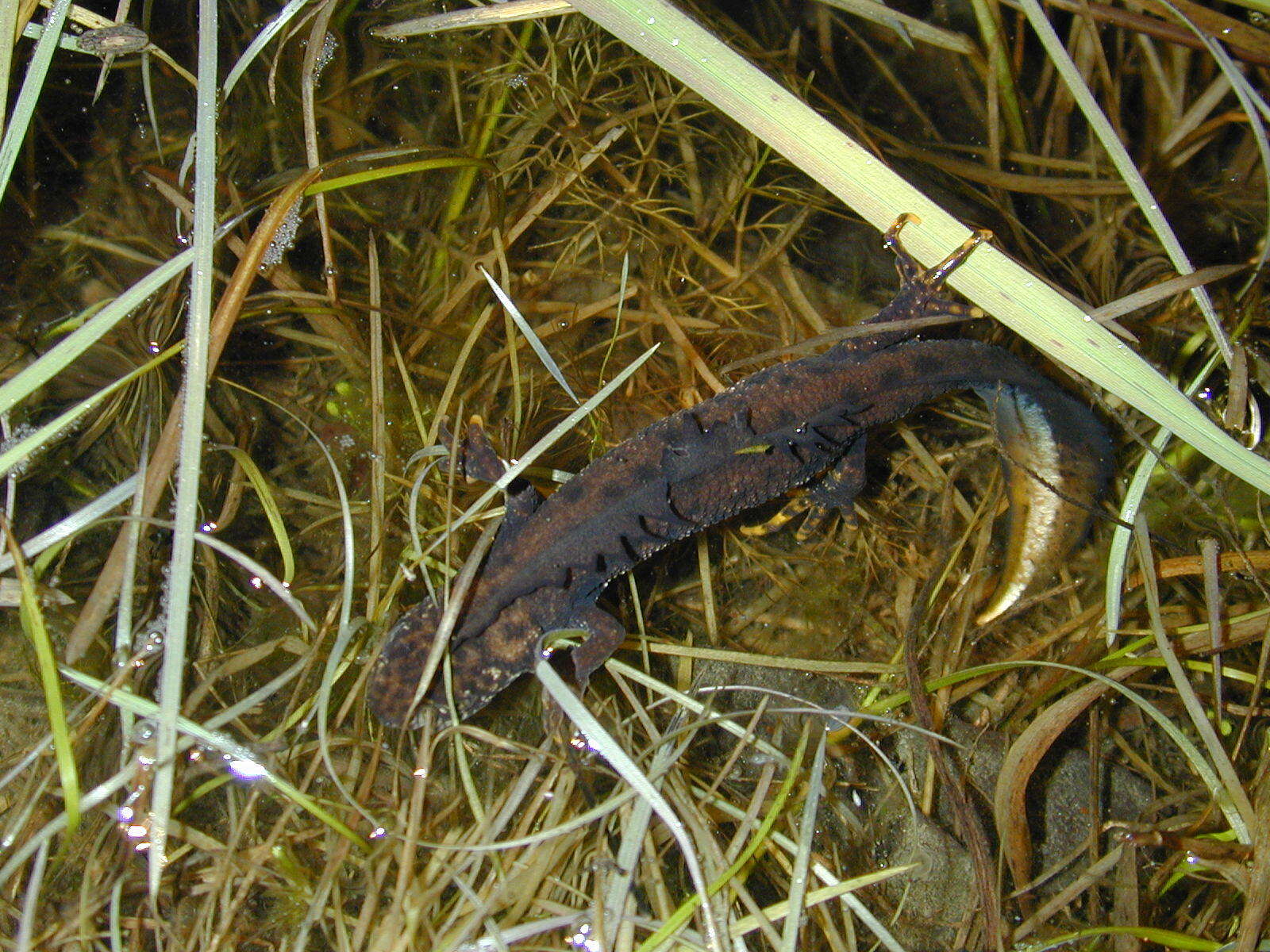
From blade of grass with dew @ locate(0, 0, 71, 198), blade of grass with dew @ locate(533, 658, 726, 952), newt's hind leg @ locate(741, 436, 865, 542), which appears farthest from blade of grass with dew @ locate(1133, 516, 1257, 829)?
blade of grass with dew @ locate(0, 0, 71, 198)

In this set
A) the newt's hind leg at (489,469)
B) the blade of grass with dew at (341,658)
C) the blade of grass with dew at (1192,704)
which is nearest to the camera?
the blade of grass with dew at (341,658)

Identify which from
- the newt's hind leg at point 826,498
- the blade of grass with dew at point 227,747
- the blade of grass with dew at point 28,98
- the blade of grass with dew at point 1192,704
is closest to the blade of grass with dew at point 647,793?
the blade of grass with dew at point 227,747

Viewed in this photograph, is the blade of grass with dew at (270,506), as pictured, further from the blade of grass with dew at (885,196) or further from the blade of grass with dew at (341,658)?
the blade of grass with dew at (885,196)

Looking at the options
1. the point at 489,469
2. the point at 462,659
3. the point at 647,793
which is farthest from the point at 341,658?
the point at 647,793

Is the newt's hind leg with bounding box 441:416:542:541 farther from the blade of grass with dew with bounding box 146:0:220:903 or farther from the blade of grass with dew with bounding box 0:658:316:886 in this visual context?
the blade of grass with dew with bounding box 146:0:220:903

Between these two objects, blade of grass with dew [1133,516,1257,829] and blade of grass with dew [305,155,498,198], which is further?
blade of grass with dew [305,155,498,198]
